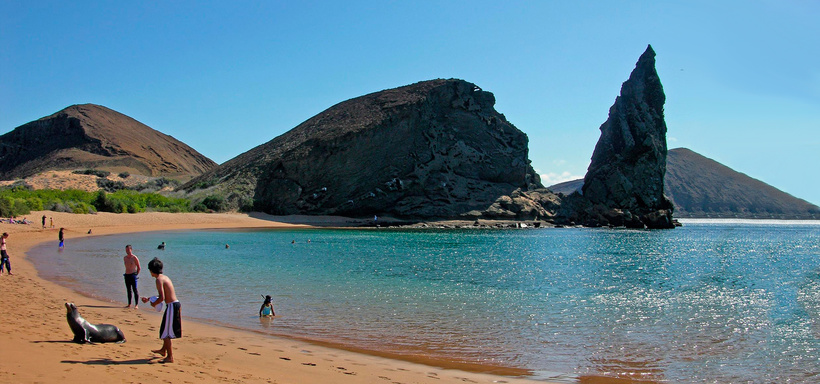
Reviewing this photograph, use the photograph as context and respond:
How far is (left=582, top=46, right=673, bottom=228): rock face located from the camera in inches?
3017

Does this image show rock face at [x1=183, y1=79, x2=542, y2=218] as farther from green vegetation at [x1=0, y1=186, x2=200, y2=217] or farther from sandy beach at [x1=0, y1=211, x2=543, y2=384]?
sandy beach at [x1=0, y1=211, x2=543, y2=384]

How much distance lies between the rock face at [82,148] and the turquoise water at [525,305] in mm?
85789

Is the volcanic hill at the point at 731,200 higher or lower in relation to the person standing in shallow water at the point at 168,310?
higher

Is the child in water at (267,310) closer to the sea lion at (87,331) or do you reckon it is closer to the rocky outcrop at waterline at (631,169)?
the sea lion at (87,331)

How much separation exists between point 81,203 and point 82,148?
66036 millimetres

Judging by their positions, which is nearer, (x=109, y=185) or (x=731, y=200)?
(x=109, y=185)

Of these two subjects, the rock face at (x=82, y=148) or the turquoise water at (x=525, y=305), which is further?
the rock face at (x=82, y=148)

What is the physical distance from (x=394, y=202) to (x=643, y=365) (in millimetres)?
61506

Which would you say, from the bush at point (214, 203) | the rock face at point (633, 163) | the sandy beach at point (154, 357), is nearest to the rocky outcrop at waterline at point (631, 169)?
the rock face at point (633, 163)

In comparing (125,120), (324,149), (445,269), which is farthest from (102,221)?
(125,120)

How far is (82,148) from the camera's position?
108188 mm

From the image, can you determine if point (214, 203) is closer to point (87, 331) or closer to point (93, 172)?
point (93, 172)

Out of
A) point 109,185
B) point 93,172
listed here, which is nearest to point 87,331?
point 109,185

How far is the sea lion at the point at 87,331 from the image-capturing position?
834 centimetres
